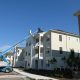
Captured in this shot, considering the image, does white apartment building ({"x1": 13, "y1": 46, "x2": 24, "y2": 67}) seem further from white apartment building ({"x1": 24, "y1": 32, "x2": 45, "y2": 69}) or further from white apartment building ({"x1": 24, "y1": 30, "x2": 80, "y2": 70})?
white apartment building ({"x1": 24, "y1": 30, "x2": 80, "y2": 70})

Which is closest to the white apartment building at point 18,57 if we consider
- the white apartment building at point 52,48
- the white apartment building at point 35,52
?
the white apartment building at point 35,52

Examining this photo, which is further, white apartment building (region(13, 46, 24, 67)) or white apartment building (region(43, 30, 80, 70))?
white apartment building (region(13, 46, 24, 67))

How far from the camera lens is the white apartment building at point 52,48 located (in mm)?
49191

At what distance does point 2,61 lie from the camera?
126ft

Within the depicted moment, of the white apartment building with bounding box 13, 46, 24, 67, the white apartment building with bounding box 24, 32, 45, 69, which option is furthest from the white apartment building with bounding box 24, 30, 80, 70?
the white apartment building with bounding box 13, 46, 24, 67

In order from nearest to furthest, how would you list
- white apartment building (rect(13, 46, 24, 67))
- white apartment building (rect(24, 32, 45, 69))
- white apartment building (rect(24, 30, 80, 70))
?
white apartment building (rect(24, 30, 80, 70)) → white apartment building (rect(24, 32, 45, 69)) → white apartment building (rect(13, 46, 24, 67))

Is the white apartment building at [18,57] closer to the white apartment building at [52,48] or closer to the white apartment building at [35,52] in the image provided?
the white apartment building at [35,52]

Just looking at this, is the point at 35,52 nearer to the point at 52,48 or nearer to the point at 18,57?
the point at 52,48

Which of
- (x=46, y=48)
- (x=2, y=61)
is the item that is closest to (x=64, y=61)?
(x=46, y=48)

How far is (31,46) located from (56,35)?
38.2 feet

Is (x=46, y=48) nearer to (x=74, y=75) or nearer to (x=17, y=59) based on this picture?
(x=74, y=75)

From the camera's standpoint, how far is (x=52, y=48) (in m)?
49.7

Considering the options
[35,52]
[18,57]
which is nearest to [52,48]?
[35,52]

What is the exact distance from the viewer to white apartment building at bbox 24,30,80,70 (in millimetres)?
49191
